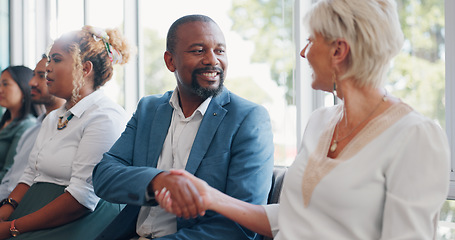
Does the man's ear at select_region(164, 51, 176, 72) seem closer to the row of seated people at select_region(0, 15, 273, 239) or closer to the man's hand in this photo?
the row of seated people at select_region(0, 15, 273, 239)

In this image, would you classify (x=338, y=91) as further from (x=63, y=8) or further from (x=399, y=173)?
(x=63, y=8)

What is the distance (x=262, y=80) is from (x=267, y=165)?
0.98 m

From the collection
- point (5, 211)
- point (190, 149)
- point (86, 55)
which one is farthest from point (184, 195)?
point (5, 211)

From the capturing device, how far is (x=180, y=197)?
1.53 meters

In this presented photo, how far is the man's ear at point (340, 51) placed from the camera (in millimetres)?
1338

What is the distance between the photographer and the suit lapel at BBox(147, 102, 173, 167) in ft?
6.29

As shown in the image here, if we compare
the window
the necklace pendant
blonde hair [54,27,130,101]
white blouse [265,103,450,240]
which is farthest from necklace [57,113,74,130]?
the window

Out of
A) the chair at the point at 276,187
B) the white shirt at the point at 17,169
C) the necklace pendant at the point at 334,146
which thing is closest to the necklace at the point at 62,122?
the white shirt at the point at 17,169

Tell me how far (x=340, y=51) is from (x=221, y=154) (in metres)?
0.65

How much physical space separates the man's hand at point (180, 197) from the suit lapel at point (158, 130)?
Result: 0.34 m

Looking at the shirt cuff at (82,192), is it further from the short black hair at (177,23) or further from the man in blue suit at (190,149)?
the short black hair at (177,23)

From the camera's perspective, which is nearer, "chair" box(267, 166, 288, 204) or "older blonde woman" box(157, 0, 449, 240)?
"older blonde woman" box(157, 0, 449, 240)

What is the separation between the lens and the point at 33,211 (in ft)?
7.39

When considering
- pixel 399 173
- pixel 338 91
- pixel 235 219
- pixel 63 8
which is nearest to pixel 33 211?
pixel 235 219
